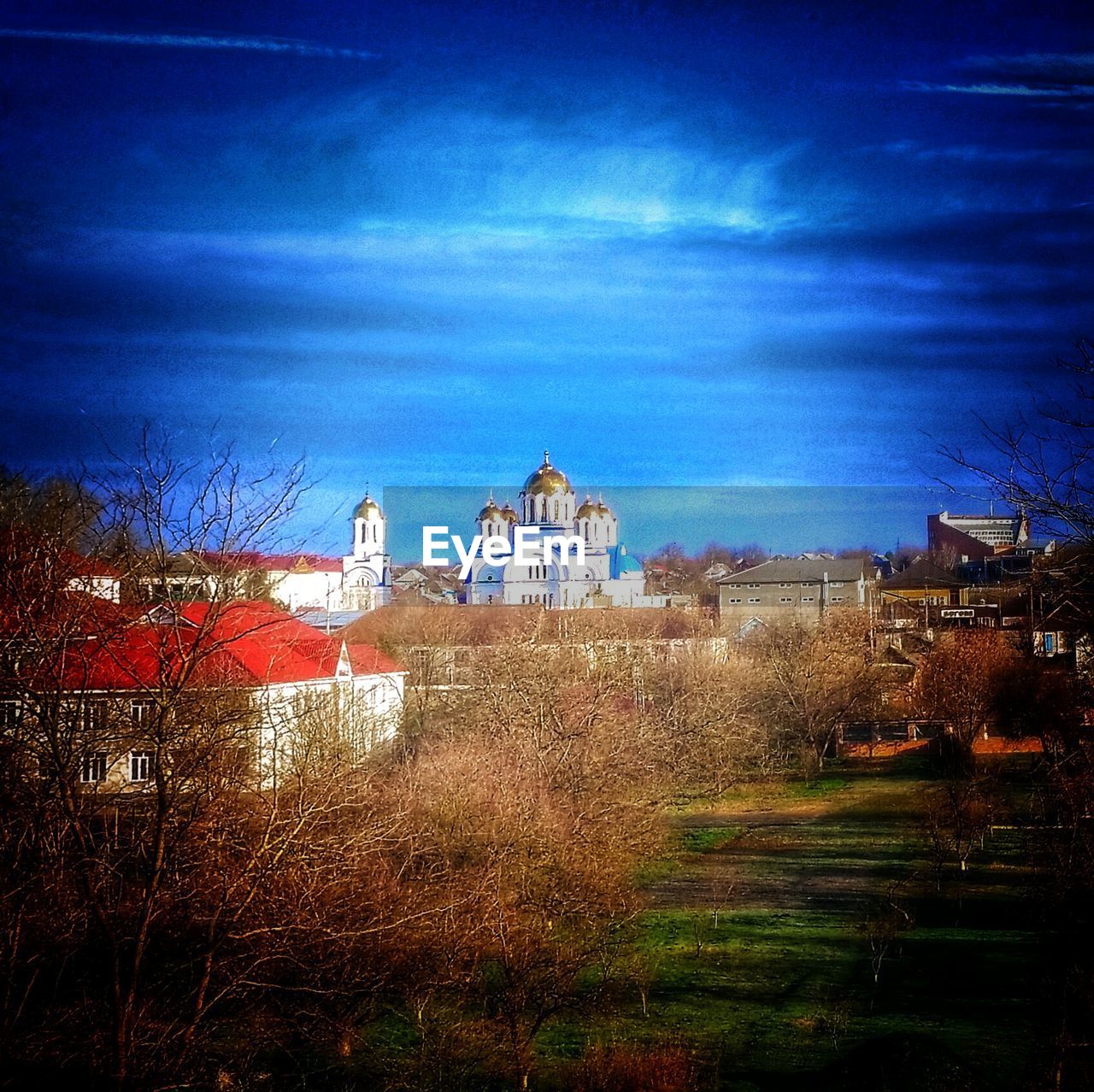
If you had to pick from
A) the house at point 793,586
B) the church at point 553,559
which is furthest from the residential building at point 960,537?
the church at point 553,559

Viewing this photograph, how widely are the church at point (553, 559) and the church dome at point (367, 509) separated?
7.25m

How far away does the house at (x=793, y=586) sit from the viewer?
43.8 meters

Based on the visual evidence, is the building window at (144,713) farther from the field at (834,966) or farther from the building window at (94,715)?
the field at (834,966)

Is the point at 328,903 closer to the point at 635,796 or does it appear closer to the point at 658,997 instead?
the point at 658,997

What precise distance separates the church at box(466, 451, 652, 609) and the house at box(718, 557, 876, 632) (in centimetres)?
452

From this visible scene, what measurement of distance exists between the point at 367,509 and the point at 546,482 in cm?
1178

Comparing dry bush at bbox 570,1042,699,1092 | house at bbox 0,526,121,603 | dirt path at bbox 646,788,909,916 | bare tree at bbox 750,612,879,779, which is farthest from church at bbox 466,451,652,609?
house at bbox 0,526,121,603

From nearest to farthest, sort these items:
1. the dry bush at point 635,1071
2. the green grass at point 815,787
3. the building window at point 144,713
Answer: the building window at point 144,713 < the dry bush at point 635,1071 < the green grass at point 815,787

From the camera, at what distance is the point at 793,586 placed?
45.5m

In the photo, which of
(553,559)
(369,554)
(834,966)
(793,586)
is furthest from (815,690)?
(369,554)

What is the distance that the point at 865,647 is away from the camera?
2805 centimetres

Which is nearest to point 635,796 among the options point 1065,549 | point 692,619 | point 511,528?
point 1065,549

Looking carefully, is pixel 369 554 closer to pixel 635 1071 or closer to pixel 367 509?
pixel 367 509

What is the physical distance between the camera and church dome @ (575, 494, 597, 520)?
61.0 m
